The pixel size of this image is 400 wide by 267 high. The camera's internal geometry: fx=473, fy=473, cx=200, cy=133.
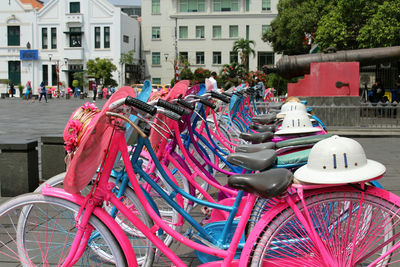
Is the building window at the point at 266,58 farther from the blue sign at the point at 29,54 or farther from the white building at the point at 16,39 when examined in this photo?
the white building at the point at 16,39

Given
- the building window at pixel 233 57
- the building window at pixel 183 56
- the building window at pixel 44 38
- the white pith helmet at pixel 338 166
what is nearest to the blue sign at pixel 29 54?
the building window at pixel 44 38

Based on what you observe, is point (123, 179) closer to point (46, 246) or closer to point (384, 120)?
point (46, 246)

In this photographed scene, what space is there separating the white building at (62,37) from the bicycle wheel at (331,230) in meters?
61.3

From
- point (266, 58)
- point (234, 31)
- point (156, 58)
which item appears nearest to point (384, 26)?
point (266, 58)

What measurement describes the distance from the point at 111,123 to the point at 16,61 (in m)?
66.7

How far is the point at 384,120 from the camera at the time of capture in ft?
43.9

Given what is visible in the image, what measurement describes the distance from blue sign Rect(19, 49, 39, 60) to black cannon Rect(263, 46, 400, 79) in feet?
174

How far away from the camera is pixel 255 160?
8.82 ft

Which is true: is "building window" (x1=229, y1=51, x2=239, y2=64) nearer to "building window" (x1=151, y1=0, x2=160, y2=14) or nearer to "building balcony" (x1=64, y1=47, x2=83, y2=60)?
A: "building window" (x1=151, y1=0, x2=160, y2=14)

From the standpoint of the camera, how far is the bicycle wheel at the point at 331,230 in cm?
239

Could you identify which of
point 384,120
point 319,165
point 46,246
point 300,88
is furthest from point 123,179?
point 300,88

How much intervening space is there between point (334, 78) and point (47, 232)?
40.3 feet

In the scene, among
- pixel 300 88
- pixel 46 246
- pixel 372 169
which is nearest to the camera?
pixel 372 169

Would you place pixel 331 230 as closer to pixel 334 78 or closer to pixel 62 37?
pixel 334 78
